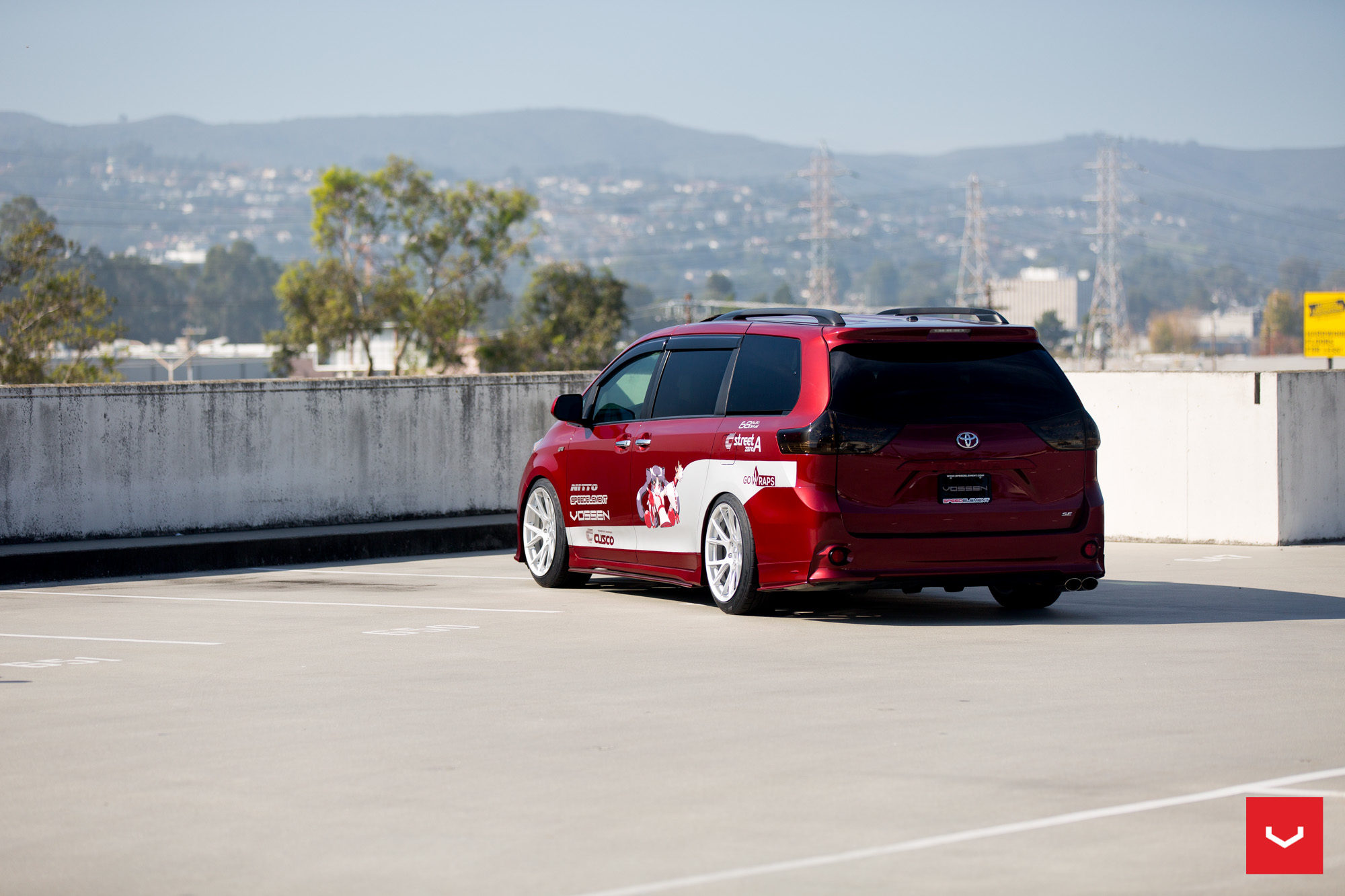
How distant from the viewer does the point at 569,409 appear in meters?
12.0

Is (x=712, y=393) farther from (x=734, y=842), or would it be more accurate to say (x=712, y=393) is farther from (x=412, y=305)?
(x=412, y=305)

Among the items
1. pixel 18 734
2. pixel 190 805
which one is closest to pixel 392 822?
pixel 190 805

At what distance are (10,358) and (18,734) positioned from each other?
167 ft

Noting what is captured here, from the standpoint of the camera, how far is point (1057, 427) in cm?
983

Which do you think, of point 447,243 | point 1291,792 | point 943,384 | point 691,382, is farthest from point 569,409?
point 447,243

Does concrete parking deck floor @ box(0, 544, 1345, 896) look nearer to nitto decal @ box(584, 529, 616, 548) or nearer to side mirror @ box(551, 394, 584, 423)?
nitto decal @ box(584, 529, 616, 548)

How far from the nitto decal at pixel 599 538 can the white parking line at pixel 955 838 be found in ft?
20.5

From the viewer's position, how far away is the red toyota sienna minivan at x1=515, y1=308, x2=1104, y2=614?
31.2ft

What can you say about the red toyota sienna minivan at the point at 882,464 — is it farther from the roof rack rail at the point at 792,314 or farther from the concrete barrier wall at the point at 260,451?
the concrete barrier wall at the point at 260,451

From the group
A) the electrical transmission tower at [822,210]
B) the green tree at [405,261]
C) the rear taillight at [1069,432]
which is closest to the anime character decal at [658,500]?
the rear taillight at [1069,432]

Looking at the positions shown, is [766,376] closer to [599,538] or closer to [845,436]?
[845,436]

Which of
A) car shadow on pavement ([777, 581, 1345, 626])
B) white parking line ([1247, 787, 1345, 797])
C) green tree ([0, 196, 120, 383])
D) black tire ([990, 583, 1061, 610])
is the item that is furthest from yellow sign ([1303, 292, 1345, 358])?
green tree ([0, 196, 120, 383])

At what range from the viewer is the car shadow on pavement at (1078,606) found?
1002 cm

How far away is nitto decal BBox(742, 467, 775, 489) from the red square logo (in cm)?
460
